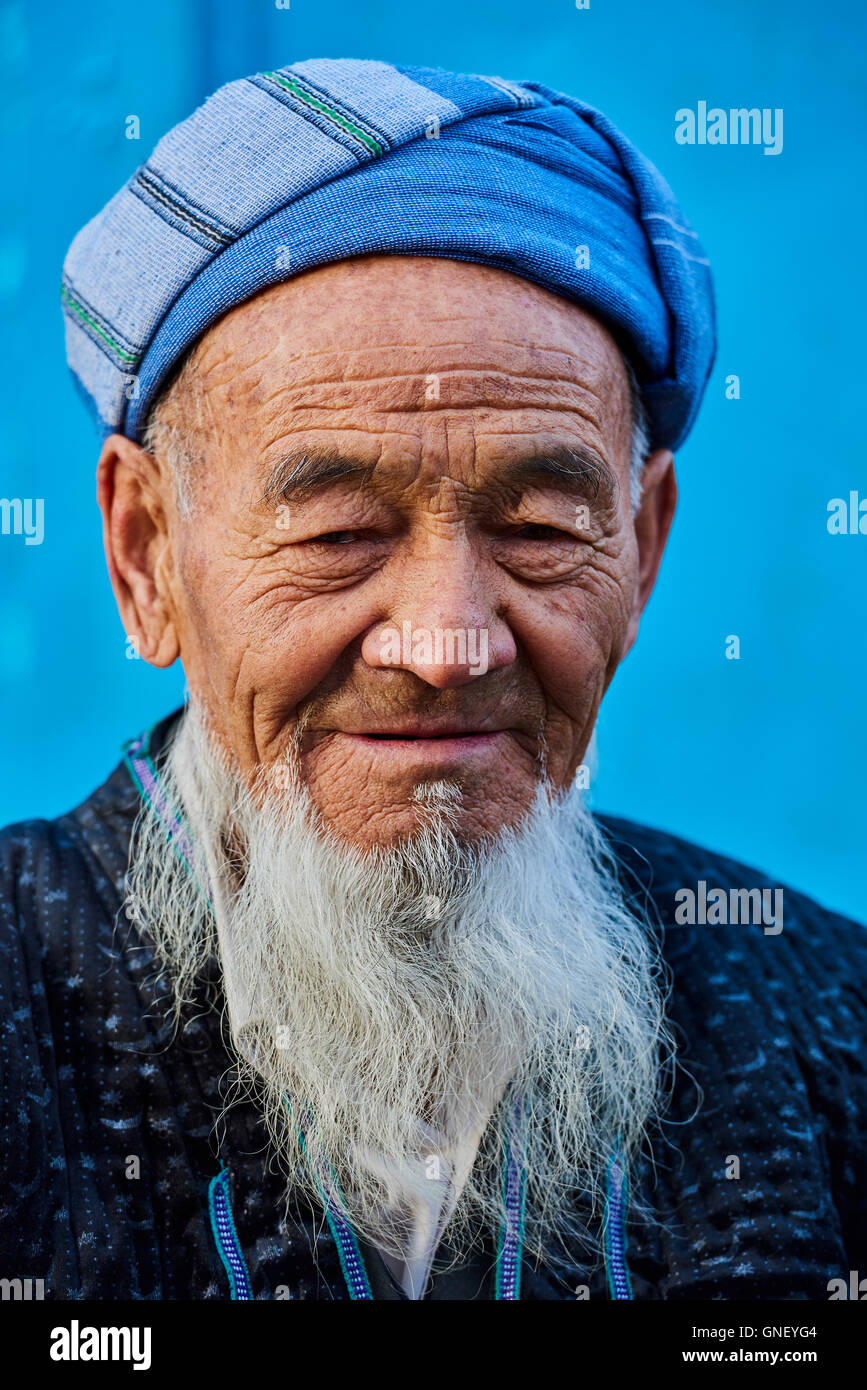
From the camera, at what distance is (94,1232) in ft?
4.85

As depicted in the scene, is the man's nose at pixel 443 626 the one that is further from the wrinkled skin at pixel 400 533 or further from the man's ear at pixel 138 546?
the man's ear at pixel 138 546

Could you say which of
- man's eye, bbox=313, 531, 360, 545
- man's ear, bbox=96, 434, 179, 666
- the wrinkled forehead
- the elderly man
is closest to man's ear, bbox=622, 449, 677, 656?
the elderly man

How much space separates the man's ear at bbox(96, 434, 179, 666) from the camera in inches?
68.1

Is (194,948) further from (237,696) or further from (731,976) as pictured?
(731,976)

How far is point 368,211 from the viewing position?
1.51 metres

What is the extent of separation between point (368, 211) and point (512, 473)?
36 centimetres

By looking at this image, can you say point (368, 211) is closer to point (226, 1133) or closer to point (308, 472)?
point (308, 472)

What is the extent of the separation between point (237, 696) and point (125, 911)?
0.36 m

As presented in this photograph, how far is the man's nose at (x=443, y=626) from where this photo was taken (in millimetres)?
1455

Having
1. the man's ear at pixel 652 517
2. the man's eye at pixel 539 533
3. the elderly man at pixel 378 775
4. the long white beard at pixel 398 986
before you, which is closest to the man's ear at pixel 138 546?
the elderly man at pixel 378 775

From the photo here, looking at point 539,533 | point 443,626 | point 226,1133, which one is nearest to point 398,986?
point 226,1133

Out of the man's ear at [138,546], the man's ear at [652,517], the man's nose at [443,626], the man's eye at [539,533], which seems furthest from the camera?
the man's ear at [652,517]

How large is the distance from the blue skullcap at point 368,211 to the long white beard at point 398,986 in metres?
0.57
